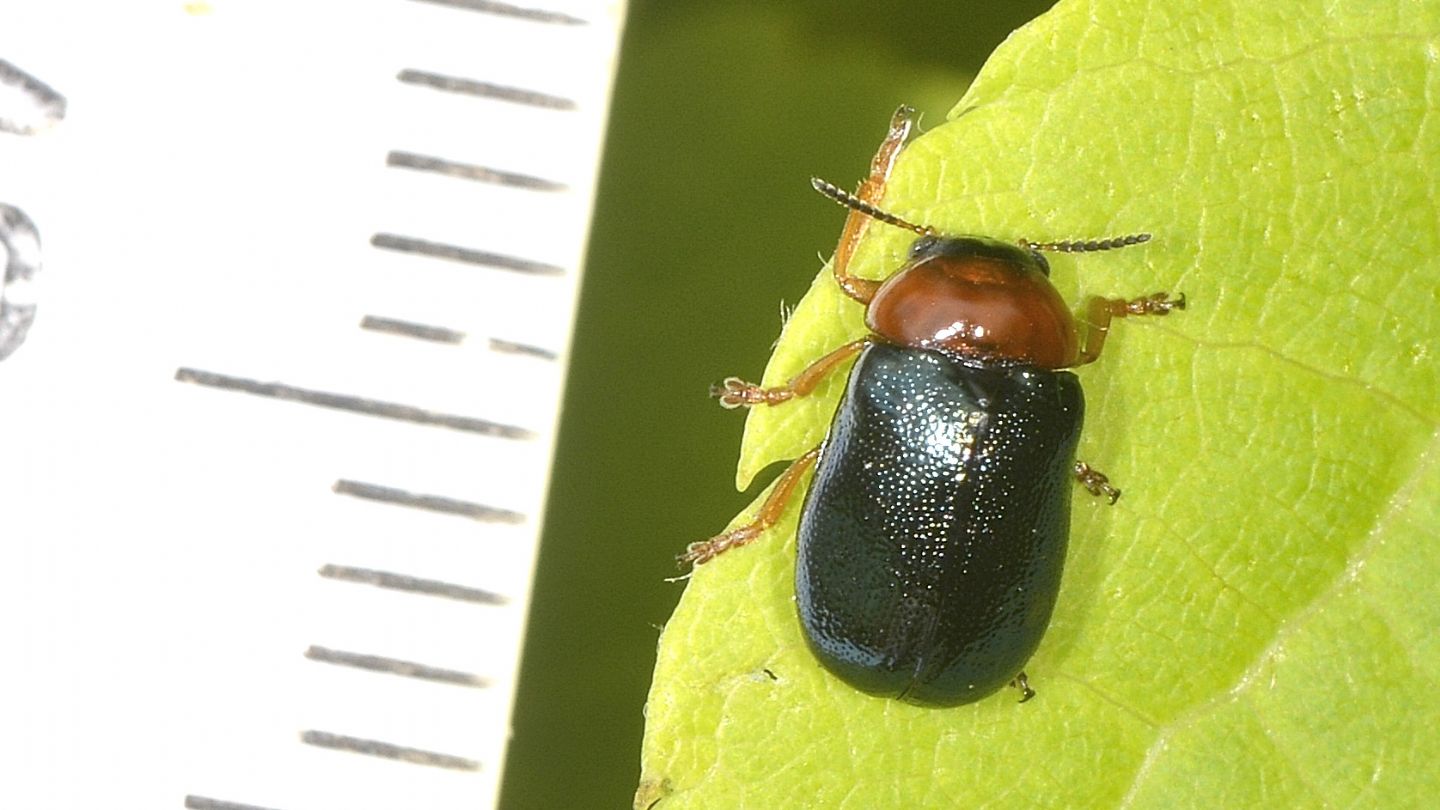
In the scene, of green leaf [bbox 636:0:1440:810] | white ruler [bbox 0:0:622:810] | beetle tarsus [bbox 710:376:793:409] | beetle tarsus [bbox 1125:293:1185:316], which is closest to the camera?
green leaf [bbox 636:0:1440:810]

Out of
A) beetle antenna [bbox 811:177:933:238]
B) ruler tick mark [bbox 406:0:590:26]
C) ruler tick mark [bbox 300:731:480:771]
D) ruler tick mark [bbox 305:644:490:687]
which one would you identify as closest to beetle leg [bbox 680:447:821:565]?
beetle antenna [bbox 811:177:933:238]

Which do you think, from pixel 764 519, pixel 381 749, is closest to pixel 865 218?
pixel 764 519

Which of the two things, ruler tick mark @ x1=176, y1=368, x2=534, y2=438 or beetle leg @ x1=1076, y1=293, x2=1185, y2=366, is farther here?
ruler tick mark @ x1=176, y1=368, x2=534, y2=438

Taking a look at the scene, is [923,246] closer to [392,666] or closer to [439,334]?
[439,334]

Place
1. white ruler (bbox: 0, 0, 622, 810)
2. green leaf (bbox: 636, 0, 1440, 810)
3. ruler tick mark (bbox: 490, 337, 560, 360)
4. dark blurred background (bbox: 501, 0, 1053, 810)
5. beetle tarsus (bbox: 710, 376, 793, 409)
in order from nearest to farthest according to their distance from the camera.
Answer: green leaf (bbox: 636, 0, 1440, 810), beetle tarsus (bbox: 710, 376, 793, 409), white ruler (bbox: 0, 0, 622, 810), ruler tick mark (bbox: 490, 337, 560, 360), dark blurred background (bbox: 501, 0, 1053, 810)

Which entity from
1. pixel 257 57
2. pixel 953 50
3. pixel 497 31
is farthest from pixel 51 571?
pixel 953 50

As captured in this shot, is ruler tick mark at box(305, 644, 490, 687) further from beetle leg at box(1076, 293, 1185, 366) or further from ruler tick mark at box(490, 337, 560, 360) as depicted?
beetle leg at box(1076, 293, 1185, 366)
